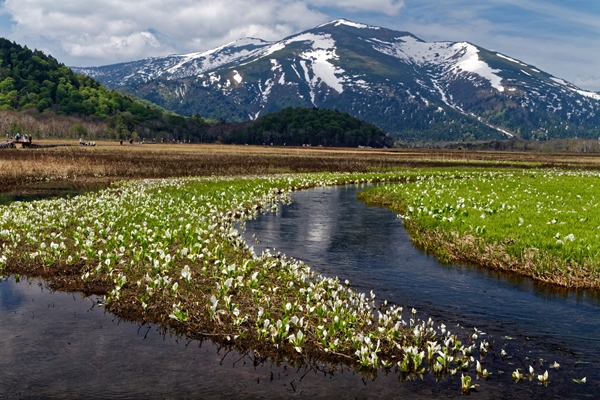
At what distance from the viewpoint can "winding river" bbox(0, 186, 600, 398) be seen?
1002cm

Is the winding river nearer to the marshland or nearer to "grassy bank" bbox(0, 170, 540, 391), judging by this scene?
the marshland

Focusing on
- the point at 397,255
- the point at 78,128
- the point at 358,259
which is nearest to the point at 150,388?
the point at 358,259

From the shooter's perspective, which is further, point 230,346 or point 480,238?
point 480,238

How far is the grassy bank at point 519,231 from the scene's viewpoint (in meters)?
17.4

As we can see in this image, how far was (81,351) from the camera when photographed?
11516 millimetres

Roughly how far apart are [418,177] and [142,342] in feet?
162

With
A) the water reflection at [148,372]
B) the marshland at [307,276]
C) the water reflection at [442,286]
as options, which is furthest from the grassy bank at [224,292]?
the water reflection at [442,286]

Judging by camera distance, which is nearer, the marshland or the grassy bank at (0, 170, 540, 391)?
the marshland

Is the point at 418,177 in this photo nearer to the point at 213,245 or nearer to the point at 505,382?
the point at 213,245

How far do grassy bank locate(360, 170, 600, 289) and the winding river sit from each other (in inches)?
36.7

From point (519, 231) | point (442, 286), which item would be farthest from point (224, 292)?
point (519, 231)

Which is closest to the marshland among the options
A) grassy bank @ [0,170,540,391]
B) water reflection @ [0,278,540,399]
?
grassy bank @ [0,170,540,391]

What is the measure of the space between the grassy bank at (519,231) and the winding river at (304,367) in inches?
36.7

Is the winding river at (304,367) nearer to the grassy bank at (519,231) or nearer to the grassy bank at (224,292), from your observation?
the grassy bank at (224,292)
